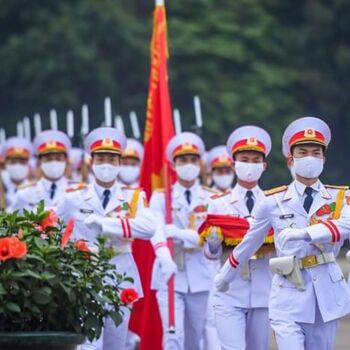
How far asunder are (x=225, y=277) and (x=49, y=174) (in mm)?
5152

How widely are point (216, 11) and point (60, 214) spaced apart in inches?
971

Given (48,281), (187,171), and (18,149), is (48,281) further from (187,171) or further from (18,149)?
(18,149)

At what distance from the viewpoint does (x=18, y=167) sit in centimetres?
2191

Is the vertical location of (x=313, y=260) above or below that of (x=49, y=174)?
below

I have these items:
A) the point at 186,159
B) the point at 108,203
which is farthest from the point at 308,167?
the point at 186,159

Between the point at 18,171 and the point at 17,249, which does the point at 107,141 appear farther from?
the point at 18,171

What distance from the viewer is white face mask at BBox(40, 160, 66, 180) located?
17891 mm

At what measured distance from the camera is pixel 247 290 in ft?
45.3

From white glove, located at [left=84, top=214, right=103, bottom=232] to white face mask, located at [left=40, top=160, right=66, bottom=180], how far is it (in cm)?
349

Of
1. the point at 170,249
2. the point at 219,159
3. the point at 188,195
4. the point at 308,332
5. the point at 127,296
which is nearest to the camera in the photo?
the point at 127,296

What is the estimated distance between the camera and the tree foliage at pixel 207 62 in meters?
37.3

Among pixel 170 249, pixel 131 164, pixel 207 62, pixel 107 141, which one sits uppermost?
pixel 207 62

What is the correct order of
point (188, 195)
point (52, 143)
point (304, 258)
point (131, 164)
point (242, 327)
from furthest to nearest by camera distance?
1. point (131, 164)
2. point (52, 143)
3. point (188, 195)
4. point (242, 327)
5. point (304, 258)

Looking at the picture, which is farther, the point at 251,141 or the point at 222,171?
the point at 222,171
